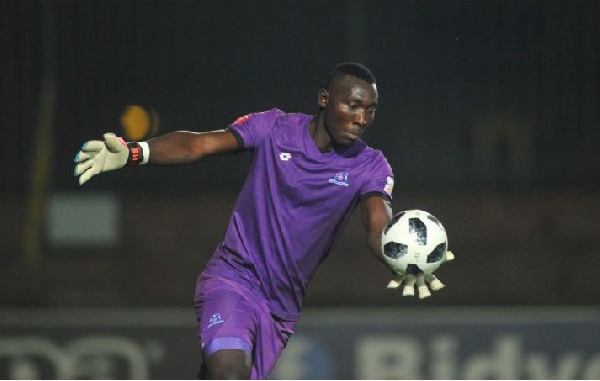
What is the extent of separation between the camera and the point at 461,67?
9930 millimetres

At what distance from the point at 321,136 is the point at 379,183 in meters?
0.34

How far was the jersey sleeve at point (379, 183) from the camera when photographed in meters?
4.83

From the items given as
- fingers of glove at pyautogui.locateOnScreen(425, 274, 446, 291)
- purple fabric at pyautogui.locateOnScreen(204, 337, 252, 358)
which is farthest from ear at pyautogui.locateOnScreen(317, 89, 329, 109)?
purple fabric at pyautogui.locateOnScreen(204, 337, 252, 358)

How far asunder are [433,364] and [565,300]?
8.30ft

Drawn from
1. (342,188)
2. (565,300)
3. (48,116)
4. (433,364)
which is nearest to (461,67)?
(565,300)

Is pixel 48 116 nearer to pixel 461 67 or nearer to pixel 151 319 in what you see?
pixel 151 319

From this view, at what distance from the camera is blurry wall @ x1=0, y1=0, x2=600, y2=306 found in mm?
9805

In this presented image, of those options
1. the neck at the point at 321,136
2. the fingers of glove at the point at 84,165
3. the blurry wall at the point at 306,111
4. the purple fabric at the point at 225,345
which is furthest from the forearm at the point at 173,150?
the blurry wall at the point at 306,111

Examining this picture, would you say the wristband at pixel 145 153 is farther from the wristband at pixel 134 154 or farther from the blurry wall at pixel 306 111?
the blurry wall at pixel 306 111

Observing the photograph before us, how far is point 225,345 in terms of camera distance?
4426mm

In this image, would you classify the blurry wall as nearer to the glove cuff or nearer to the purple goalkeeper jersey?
the purple goalkeeper jersey

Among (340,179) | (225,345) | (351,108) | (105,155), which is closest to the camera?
(225,345)

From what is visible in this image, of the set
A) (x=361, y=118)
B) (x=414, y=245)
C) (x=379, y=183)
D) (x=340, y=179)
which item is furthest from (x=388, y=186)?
(x=414, y=245)

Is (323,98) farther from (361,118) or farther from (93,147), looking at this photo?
(93,147)
